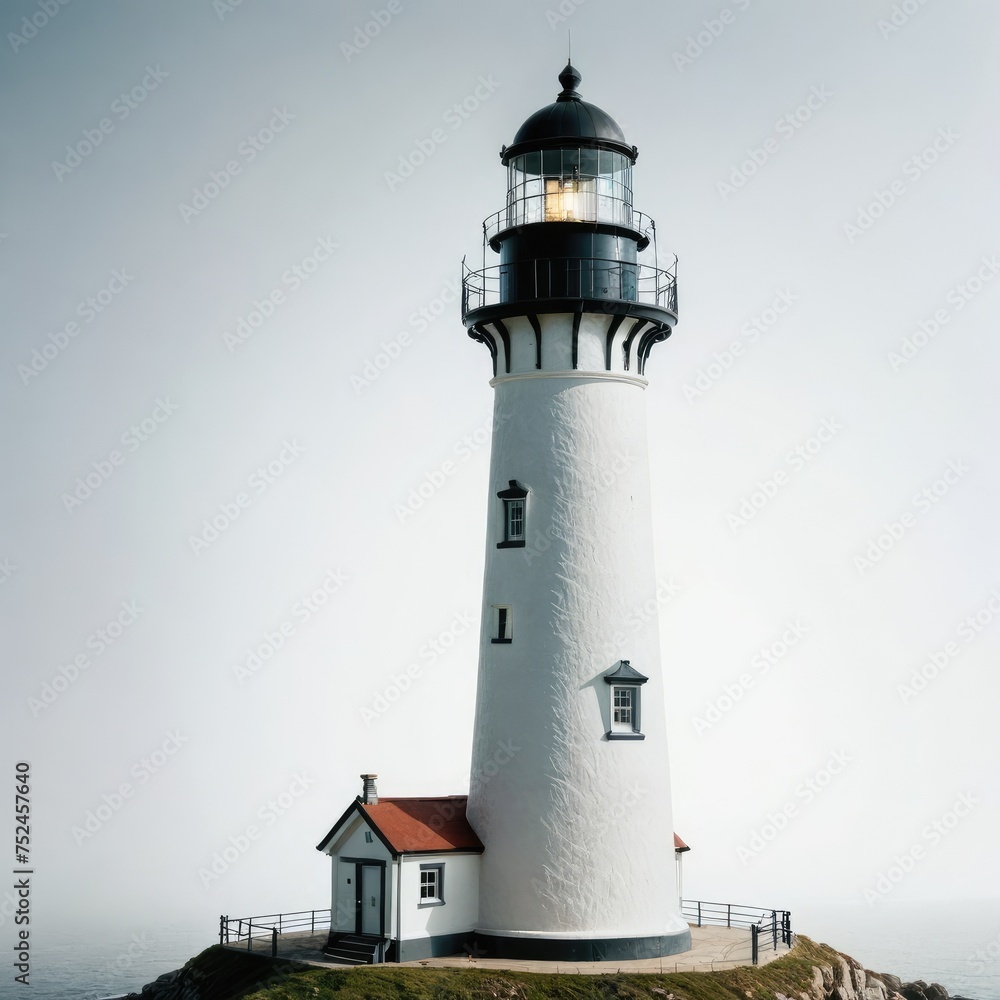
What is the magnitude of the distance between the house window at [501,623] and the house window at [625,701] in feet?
5.98

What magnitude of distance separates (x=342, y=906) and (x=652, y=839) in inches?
208

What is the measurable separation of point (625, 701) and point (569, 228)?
8047mm

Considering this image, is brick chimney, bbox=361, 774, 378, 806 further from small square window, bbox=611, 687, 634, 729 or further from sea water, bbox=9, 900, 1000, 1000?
sea water, bbox=9, 900, 1000, 1000

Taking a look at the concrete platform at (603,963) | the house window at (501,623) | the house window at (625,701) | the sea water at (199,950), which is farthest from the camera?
the sea water at (199,950)

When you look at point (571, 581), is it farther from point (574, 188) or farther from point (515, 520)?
point (574, 188)

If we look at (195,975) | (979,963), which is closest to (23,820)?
(195,975)

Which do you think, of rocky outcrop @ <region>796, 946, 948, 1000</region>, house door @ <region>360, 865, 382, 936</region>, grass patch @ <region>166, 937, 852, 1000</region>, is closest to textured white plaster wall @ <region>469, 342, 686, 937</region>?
grass patch @ <region>166, 937, 852, 1000</region>

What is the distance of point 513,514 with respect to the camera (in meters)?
24.2

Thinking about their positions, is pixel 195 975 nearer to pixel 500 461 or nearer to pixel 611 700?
pixel 611 700

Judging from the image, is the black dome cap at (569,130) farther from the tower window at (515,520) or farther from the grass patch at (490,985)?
the grass patch at (490,985)

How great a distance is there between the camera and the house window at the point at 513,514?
24016 millimetres

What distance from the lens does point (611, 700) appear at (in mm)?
23406

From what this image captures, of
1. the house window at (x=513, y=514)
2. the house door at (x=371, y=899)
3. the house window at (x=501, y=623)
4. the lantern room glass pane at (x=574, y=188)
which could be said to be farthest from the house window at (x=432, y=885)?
the lantern room glass pane at (x=574, y=188)

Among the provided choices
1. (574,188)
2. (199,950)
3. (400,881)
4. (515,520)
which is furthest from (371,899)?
(199,950)
